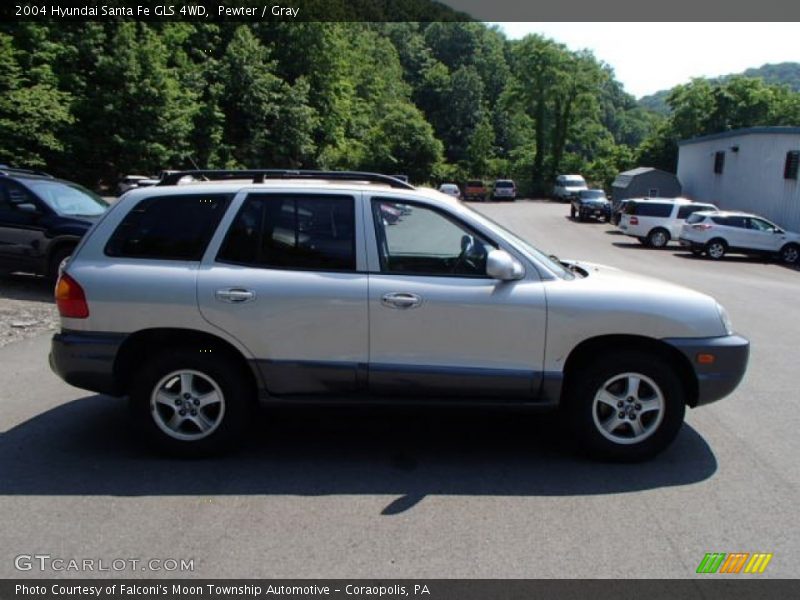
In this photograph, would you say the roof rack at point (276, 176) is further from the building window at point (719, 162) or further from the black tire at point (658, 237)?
the building window at point (719, 162)

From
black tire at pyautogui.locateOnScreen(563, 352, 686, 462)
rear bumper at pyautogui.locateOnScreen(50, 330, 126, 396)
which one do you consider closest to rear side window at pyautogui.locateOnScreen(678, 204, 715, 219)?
black tire at pyautogui.locateOnScreen(563, 352, 686, 462)

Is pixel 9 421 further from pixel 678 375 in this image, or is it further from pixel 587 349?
pixel 678 375

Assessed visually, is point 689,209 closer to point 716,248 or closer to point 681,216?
point 681,216

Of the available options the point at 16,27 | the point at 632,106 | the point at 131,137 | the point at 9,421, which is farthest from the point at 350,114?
the point at 632,106

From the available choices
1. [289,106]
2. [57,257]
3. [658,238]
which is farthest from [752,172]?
[289,106]

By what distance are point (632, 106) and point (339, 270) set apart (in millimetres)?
197062

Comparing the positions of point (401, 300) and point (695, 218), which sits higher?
point (401, 300)

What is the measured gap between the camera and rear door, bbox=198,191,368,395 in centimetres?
459

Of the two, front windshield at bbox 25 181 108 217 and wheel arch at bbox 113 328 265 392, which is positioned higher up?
front windshield at bbox 25 181 108 217

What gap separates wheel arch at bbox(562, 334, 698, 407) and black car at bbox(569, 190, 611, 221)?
33.7 m

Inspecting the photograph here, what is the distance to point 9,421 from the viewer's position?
5.40 m

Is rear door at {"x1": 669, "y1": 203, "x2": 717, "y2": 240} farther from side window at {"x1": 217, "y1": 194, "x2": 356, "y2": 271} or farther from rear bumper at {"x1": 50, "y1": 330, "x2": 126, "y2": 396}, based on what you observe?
rear bumper at {"x1": 50, "y1": 330, "x2": 126, "y2": 396}

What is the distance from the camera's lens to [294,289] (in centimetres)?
460

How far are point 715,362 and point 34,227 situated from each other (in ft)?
30.7
